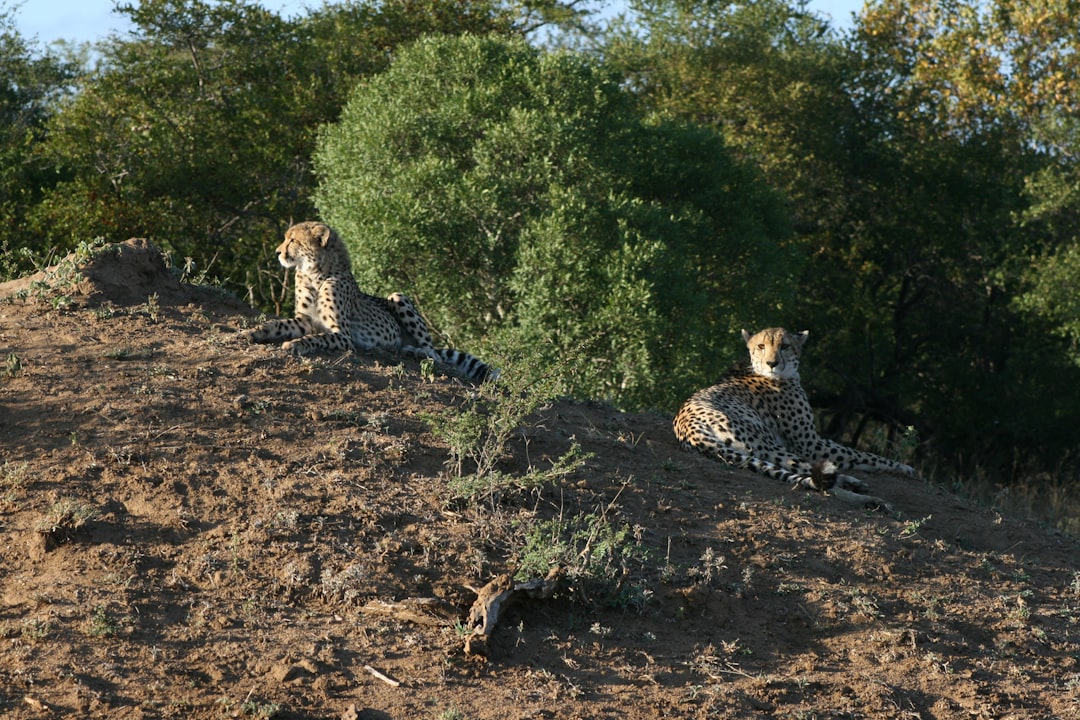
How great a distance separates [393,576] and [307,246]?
13.0 ft

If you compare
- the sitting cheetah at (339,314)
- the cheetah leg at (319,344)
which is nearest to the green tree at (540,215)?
the sitting cheetah at (339,314)

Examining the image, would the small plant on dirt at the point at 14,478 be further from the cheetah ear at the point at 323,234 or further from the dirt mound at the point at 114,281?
the cheetah ear at the point at 323,234

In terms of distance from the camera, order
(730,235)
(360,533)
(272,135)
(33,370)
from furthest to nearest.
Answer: (272,135) < (730,235) < (33,370) < (360,533)

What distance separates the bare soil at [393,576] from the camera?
4965mm

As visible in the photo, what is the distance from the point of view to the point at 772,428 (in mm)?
9172

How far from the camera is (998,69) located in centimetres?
1834

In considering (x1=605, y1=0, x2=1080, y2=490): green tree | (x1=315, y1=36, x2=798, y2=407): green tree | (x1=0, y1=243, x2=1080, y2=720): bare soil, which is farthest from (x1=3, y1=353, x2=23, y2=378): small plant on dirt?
(x1=605, y1=0, x2=1080, y2=490): green tree

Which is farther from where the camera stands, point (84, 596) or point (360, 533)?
point (360, 533)

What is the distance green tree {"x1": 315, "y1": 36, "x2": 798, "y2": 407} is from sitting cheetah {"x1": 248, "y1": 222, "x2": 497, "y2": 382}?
7.25ft

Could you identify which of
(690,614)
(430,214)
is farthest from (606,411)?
(430,214)

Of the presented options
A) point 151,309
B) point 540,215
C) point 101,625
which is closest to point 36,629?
point 101,625

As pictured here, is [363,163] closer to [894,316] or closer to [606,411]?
[606,411]

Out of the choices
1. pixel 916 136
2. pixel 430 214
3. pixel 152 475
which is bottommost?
pixel 152 475

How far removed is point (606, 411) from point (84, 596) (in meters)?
4.18
